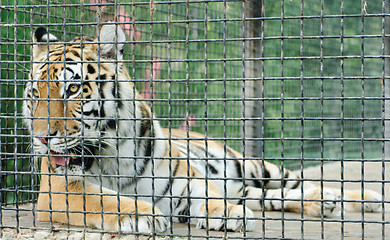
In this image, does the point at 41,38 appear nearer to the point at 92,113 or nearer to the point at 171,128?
the point at 92,113

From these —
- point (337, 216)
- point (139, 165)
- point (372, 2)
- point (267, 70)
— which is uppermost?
point (372, 2)

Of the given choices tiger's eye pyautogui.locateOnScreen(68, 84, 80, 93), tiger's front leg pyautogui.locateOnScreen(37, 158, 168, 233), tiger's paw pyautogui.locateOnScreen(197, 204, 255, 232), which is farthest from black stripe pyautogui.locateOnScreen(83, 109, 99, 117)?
tiger's paw pyautogui.locateOnScreen(197, 204, 255, 232)

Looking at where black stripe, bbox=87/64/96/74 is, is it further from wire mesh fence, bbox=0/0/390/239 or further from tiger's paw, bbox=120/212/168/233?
tiger's paw, bbox=120/212/168/233

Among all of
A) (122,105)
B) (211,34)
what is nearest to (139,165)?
(122,105)

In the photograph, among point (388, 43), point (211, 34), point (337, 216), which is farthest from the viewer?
point (388, 43)

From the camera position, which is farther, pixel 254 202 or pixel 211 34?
pixel 211 34

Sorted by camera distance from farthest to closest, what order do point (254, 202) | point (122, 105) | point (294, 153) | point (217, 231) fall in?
point (294, 153) < point (254, 202) < point (122, 105) < point (217, 231)

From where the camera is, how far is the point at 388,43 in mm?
6207

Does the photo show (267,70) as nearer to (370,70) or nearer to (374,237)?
(370,70)

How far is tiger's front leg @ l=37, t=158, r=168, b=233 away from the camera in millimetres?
1966

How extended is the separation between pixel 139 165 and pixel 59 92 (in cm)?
53

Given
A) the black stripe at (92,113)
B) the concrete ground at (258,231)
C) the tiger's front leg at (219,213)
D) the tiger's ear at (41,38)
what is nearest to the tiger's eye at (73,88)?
the black stripe at (92,113)

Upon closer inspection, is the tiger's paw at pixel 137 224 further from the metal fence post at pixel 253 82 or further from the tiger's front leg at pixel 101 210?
the metal fence post at pixel 253 82

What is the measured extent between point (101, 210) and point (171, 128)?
1.40 metres
